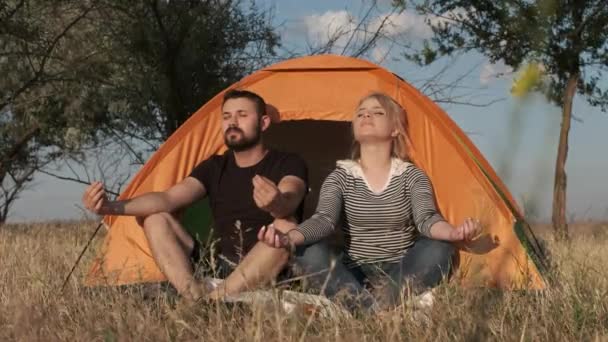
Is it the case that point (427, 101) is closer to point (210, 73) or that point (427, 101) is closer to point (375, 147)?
point (375, 147)

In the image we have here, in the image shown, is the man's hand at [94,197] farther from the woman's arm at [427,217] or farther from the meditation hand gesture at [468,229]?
the meditation hand gesture at [468,229]

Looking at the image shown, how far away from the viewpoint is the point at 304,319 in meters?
2.60

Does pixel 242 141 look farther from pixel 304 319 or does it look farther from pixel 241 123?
pixel 304 319

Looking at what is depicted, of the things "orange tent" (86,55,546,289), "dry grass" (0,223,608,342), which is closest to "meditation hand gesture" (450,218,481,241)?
"dry grass" (0,223,608,342)

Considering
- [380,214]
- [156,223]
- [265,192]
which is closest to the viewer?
[265,192]

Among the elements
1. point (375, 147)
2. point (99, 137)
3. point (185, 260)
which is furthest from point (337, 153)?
point (99, 137)

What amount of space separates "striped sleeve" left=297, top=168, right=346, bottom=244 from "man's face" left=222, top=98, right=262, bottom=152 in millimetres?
453

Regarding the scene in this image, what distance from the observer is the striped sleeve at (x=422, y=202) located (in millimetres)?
3504

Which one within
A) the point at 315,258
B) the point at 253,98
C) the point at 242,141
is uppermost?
the point at 253,98

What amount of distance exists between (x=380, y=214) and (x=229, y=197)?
2.52ft

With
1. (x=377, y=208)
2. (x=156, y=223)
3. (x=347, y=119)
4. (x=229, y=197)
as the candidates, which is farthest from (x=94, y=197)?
(x=347, y=119)

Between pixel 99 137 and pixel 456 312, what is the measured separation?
9.67 m

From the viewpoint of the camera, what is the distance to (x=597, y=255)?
529cm

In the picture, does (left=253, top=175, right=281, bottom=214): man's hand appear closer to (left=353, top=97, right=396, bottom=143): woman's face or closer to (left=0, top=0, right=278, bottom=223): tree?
(left=353, top=97, right=396, bottom=143): woman's face
